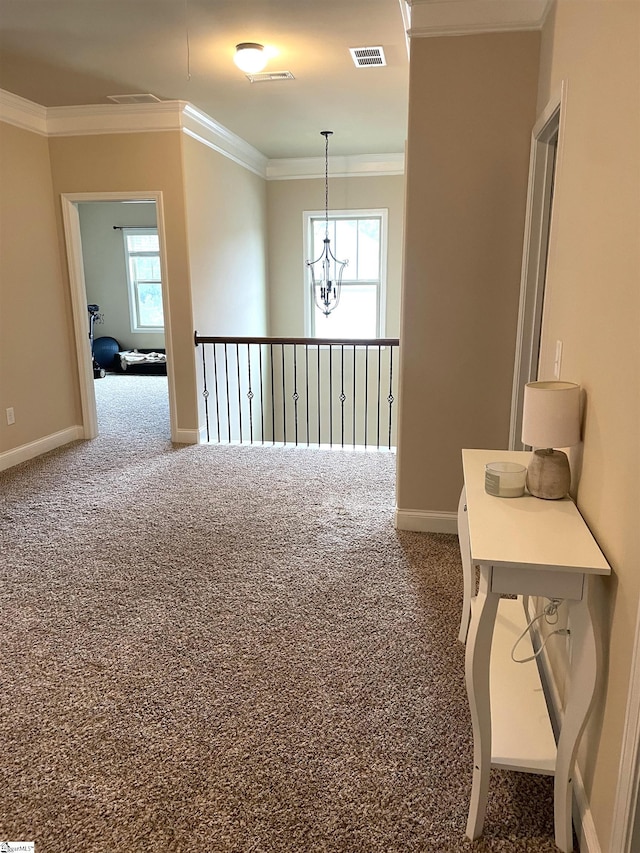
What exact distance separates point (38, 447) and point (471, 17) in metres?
4.23

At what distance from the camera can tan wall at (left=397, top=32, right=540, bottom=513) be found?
2861 mm

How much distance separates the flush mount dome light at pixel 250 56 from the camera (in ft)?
11.3

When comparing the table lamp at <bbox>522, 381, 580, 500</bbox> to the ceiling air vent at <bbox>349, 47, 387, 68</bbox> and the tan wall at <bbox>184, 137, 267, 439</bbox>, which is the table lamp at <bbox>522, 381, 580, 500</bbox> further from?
the tan wall at <bbox>184, 137, 267, 439</bbox>

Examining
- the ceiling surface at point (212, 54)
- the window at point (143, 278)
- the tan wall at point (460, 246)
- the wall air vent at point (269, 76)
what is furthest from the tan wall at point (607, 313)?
the window at point (143, 278)

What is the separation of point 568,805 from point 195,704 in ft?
3.92

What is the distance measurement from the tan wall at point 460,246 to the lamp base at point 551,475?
4.83ft

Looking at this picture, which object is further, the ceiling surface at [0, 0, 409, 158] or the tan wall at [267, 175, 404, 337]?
the tan wall at [267, 175, 404, 337]

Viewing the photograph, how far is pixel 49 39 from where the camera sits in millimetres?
3334

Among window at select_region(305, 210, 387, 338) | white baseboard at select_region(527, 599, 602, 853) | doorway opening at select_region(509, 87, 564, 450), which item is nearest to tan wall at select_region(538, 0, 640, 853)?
white baseboard at select_region(527, 599, 602, 853)

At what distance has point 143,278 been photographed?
31.2ft

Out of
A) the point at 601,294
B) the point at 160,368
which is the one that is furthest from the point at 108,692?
the point at 160,368

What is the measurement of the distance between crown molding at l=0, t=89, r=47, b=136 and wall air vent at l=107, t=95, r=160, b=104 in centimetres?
63

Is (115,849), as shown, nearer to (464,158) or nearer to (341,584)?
(341,584)

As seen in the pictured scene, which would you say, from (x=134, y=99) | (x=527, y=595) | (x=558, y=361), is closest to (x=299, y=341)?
(x=134, y=99)
